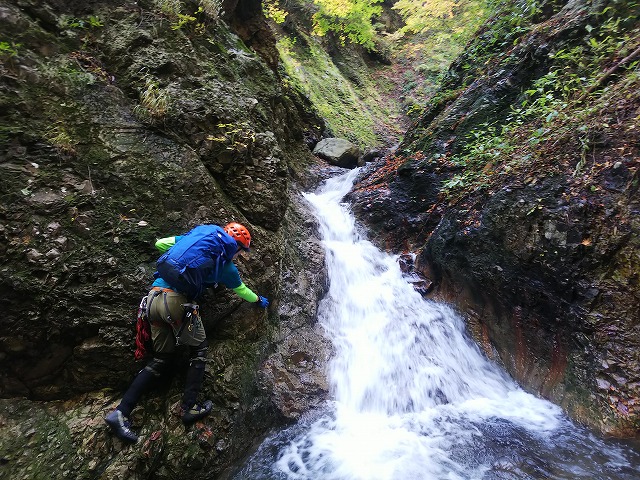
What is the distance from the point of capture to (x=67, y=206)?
352cm

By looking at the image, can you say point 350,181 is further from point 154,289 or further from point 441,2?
point 441,2

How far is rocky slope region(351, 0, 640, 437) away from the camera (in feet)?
13.6

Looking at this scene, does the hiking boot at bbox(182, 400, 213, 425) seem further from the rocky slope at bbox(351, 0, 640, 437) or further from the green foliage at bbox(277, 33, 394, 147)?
the green foliage at bbox(277, 33, 394, 147)

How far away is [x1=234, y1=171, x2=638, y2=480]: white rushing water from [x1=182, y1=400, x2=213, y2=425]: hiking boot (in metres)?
0.81

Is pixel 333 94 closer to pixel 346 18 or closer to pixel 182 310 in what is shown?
pixel 346 18

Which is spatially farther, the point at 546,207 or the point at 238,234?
the point at 546,207

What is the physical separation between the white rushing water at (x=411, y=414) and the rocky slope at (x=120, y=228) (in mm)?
513

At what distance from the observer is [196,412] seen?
11.6 feet

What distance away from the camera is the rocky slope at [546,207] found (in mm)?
4152

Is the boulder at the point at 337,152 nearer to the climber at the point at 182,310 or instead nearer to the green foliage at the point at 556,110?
the green foliage at the point at 556,110

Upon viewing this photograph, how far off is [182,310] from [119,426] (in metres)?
1.17

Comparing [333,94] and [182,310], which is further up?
[333,94]

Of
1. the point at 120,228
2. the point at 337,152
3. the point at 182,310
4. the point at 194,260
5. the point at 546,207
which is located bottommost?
the point at 546,207

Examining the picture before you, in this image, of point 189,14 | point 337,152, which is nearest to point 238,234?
point 189,14
